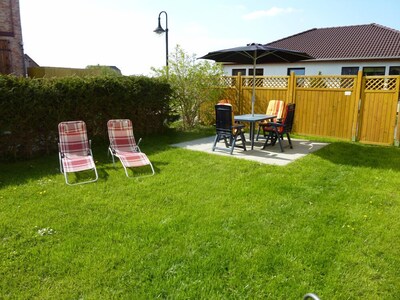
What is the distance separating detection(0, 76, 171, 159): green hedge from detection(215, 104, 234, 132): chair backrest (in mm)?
2495

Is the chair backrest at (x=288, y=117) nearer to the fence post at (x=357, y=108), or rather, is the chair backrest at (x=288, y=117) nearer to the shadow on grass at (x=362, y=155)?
the shadow on grass at (x=362, y=155)

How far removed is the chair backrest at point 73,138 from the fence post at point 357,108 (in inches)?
285

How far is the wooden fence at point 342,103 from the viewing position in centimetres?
833

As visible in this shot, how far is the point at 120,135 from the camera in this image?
21.3 ft

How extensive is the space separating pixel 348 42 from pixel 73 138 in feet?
74.0

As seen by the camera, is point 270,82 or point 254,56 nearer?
point 254,56

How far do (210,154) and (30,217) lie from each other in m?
4.15

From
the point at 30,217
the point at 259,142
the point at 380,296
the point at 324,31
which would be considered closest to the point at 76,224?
the point at 30,217

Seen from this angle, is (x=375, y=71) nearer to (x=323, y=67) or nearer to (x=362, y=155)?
(x=323, y=67)

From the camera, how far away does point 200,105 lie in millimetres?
11148

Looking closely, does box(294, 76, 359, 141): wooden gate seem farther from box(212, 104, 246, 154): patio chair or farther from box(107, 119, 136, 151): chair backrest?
box(107, 119, 136, 151): chair backrest

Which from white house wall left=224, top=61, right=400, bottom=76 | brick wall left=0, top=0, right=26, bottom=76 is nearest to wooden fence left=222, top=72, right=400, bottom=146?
brick wall left=0, top=0, right=26, bottom=76

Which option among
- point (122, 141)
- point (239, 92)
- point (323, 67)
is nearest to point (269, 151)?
point (122, 141)

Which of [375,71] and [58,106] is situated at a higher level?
[375,71]
